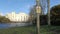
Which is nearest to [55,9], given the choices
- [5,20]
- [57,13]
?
[57,13]

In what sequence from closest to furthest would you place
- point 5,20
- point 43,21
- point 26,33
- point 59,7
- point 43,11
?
point 26,33, point 59,7, point 43,21, point 43,11, point 5,20

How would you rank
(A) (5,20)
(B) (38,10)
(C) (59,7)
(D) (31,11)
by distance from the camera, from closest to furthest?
1. (B) (38,10)
2. (C) (59,7)
3. (D) (31,11)
4. (A) (5,20)

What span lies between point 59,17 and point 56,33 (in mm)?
11918

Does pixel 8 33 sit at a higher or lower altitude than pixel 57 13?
lower

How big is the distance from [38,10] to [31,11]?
33.4 meters

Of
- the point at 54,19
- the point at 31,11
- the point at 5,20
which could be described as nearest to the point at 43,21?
the point at 54,19

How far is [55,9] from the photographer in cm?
2941

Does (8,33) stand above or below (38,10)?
below

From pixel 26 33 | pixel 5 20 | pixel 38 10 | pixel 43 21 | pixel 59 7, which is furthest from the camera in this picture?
pixel 5 20

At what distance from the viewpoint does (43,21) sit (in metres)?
33.0

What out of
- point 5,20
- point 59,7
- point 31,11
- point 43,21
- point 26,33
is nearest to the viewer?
point 26,33

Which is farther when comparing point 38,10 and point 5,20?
point 5,20

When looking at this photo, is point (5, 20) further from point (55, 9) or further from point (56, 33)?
point (56, 33)

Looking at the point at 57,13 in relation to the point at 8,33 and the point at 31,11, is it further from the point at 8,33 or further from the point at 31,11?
the point at 31,11
